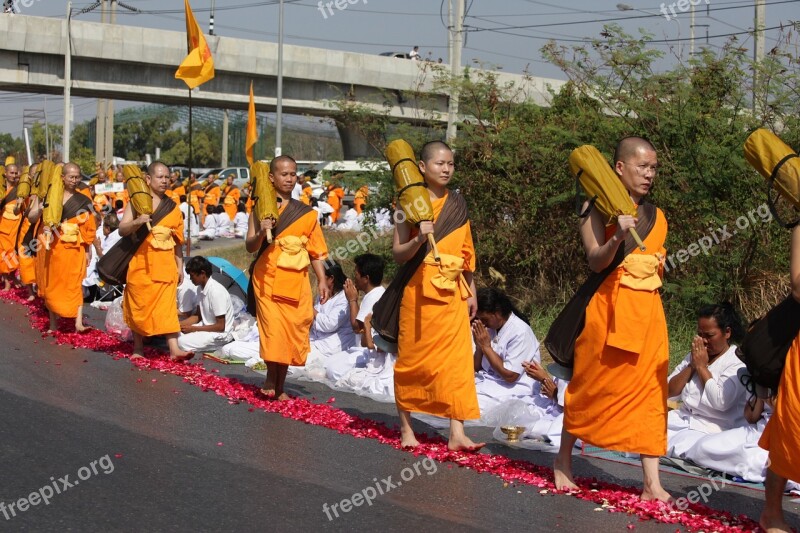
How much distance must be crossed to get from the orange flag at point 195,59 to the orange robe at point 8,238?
10.3ft

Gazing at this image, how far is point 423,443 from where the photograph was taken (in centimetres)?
676

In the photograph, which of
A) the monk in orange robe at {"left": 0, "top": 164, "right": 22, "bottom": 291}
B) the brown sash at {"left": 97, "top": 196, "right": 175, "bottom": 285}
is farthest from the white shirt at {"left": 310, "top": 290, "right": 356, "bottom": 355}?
the monk in orange robe at {"left": 0, "top": 164, "right": 22, "bottom": 291}

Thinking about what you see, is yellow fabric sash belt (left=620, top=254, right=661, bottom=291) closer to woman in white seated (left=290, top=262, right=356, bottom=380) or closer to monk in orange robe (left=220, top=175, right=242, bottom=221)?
woman in white seated (left=290, top=262, right=356, bottom=380)

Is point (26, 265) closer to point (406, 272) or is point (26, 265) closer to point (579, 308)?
point (406, 272)

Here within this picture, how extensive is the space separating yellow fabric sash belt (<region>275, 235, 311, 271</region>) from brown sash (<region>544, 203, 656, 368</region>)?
277 centimetres

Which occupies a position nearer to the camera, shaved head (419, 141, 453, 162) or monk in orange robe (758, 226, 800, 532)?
monk in orange robe (758, 226, 800, 532)

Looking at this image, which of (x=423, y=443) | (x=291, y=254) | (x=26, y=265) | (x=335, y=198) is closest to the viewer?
(x=423, y=443)

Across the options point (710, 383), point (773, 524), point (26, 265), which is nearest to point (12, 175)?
→ point (26, 265)

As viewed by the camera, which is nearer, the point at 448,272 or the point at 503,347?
the point at 448,272

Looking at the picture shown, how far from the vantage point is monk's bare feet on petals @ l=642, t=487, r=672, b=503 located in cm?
538

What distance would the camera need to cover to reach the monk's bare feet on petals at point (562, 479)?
5.68 metres

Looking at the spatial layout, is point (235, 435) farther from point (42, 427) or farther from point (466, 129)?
point (466, 129)

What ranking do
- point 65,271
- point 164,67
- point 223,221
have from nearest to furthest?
point 65,271 → point 223,221 → point 164,67

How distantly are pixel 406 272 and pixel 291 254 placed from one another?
167 centimetres
